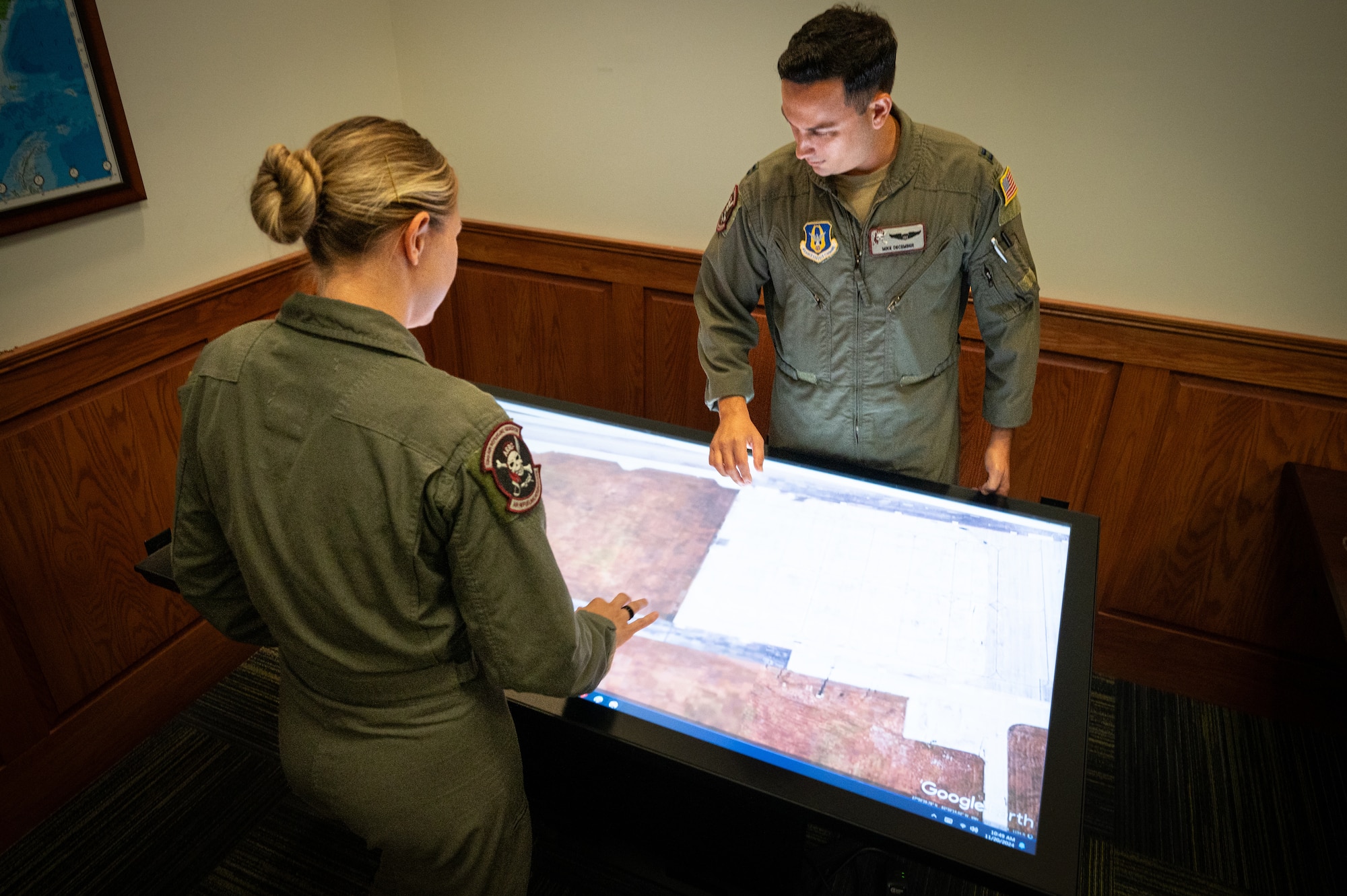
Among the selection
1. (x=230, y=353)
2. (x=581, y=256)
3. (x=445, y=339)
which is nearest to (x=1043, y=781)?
(x=230, y=353)

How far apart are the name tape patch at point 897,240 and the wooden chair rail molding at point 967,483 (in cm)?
77

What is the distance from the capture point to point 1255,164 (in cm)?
200

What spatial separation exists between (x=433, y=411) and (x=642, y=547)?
64 cm

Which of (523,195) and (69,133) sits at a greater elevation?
(69,133)

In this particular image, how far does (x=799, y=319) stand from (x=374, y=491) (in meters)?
1.04

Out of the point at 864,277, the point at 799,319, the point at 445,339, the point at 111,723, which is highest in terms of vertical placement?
the point at 864,277

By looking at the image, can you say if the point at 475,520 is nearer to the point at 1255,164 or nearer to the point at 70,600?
the point at 70,600

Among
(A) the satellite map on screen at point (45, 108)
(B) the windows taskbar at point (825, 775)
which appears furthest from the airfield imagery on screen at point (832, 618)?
(A) the satellite map on screen at point (45, 108)

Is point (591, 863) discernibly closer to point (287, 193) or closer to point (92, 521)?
point (92, 521)

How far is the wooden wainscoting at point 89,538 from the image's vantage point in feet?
6.38

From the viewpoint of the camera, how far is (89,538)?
210cm

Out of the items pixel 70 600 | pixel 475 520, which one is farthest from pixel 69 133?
pixel 475 520

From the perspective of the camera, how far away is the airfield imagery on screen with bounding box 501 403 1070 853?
1.14 metres

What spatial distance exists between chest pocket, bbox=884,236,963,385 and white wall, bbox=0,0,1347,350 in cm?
67
